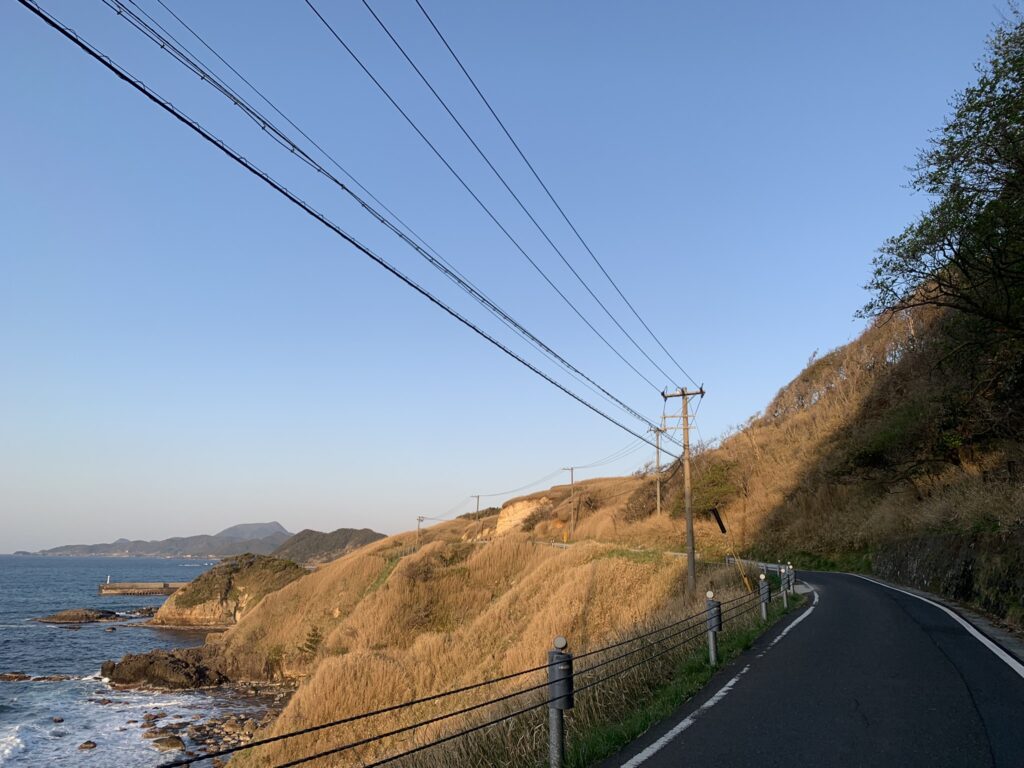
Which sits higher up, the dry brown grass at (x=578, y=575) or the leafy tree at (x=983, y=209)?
the leafy tree at (x=983, y=209)

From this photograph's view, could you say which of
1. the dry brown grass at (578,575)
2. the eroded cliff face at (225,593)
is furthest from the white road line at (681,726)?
the eroded cliff face at (225,593)

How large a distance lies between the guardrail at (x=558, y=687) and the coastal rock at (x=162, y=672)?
840 inches

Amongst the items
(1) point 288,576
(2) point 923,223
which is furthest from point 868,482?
(1) point 288,576

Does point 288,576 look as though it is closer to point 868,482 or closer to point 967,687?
point 868,482

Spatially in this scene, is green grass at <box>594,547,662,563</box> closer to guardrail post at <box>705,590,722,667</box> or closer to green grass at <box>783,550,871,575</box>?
green grass at <box>783,550,871,575</box>

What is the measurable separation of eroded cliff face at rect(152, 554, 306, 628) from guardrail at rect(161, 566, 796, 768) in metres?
54.1

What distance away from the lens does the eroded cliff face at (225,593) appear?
63062 mm

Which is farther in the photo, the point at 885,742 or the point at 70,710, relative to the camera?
the point at 70,710

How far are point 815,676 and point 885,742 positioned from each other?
3140 mm

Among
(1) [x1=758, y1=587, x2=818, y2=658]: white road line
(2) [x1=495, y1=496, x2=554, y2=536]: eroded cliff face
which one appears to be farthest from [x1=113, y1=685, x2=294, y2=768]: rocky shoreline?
(2) [x1=495, y1=496, x2=554, y2=536]: eroded cliff face

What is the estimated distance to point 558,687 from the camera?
6145mm

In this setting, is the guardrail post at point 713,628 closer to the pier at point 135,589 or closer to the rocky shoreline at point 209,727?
the rocky shoreline at point 209,727

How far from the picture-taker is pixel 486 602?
35.6m

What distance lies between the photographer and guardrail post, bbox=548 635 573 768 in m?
6.04
